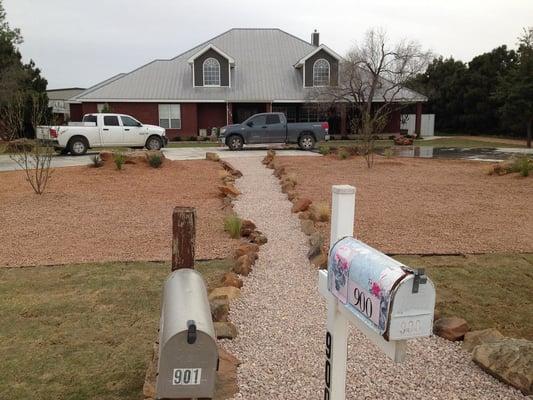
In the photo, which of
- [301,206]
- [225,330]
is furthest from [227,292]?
[301,206]

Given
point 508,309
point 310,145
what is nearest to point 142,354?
point 508,309

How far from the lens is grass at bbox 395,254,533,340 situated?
15.4ft

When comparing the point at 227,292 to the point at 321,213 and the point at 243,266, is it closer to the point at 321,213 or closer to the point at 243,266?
the point at 243,266

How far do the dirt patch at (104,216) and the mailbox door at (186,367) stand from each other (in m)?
4.57

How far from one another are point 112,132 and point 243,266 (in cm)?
1758

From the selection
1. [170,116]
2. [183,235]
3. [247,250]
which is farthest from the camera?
[170,116]

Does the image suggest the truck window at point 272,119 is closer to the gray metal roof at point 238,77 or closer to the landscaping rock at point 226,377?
the gray metal roof at point 238,77

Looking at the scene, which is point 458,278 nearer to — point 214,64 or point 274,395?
point 274,395

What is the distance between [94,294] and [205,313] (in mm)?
3417

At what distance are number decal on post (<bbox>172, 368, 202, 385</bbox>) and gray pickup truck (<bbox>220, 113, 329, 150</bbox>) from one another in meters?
22.3

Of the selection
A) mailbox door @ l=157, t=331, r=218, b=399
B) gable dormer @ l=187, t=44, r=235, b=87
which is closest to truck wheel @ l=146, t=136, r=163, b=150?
gable dormer @ l=187, t=44, r=235, b=87

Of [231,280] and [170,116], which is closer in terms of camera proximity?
[231,280]

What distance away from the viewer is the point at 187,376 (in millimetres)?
2162

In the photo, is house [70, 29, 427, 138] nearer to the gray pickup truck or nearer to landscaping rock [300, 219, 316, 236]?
the gray pickup truck
